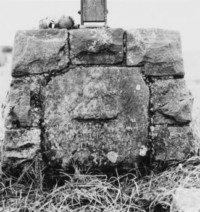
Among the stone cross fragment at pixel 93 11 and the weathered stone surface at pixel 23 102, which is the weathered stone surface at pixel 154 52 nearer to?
the stone cross fragment at pixel 93 11

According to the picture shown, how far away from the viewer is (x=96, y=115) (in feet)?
8.42

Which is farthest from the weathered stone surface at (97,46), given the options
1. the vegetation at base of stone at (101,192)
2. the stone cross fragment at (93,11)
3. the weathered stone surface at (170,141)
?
the vegetation at base of stone at (101,192)

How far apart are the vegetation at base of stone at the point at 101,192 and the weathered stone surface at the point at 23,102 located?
0.33m

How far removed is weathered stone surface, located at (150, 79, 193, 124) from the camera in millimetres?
2619

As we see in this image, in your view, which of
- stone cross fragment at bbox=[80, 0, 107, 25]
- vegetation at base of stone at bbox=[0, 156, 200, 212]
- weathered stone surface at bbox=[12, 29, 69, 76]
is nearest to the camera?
vegetation at base of stone at bbox=[0, 156, 200, 212]

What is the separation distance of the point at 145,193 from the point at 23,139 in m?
0.90

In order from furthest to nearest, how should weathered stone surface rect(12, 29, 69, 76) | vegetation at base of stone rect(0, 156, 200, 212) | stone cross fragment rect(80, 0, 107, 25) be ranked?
stone cross fragment rect(80, 0, 107, 25)
weathered stone surface rect(12, 29, 69, 76)
vegetation at base of stone rect(0, 156, 200, 212)

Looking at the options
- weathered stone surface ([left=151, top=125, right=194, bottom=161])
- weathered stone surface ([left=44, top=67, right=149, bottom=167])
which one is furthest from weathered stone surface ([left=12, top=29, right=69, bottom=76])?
weathered stone surface ([left=151, top=125, right=194, bottom=161])

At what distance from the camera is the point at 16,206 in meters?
2.32

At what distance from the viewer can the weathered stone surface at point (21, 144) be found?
8.41 feet

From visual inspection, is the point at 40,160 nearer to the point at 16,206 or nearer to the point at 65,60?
the point at 16,206

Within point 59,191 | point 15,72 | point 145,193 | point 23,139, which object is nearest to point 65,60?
point 15,72

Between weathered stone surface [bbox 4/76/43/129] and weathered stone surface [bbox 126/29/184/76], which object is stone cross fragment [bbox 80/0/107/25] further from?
weathered stone surface [bbox 4/76/43/129]

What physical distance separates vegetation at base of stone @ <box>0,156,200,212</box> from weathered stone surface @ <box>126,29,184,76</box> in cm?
67
